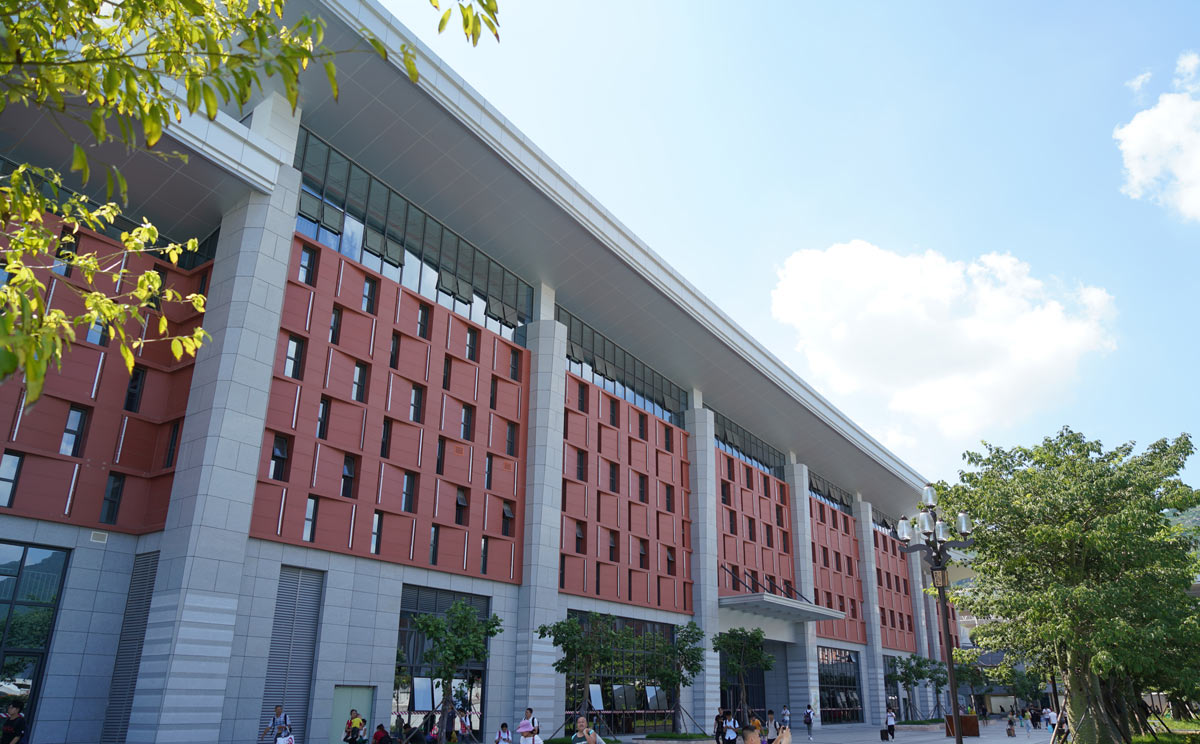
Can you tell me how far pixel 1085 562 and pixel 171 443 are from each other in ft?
96.3

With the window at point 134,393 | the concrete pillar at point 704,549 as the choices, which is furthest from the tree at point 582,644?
the window at point 134,393

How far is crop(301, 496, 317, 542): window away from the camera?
2714 centimetres

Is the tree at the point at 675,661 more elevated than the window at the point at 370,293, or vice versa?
the window at the point at 370,293

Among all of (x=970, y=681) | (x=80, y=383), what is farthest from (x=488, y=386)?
(x=970, y=681)

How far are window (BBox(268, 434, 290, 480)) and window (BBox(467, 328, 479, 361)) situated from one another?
9.72 meters

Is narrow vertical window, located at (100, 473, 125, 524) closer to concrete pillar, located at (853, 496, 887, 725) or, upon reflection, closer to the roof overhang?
the roof overhang

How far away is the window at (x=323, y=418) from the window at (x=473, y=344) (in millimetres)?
7637

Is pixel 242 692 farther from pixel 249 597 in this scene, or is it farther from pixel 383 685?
pixel 383 685

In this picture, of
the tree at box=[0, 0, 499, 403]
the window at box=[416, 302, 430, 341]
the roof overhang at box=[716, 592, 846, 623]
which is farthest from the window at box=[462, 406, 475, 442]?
the tree at box=[0, 0, 499, 403]

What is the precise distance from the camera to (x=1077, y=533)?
25.0m

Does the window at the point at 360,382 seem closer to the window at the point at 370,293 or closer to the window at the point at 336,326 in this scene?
the window at the point at 336,326

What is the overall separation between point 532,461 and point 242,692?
1546 cm

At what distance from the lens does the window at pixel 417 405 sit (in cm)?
3184

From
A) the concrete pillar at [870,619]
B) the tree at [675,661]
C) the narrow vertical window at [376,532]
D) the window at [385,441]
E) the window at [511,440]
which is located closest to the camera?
the narrow vertical window at [376,532]
